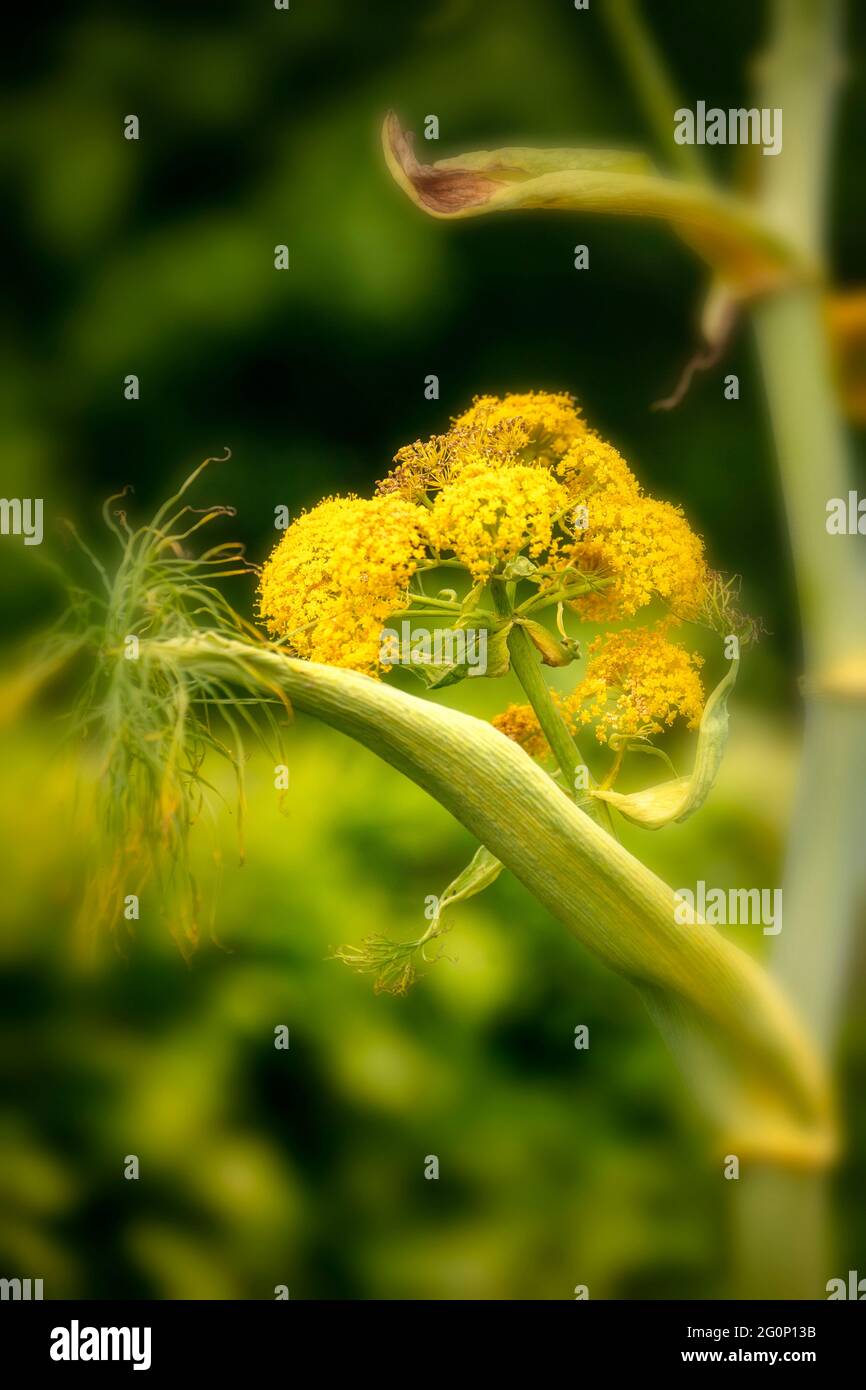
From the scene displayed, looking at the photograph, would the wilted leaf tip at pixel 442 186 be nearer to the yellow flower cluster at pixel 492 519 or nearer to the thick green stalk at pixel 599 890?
the yellow flower cluster at pixel 492 519

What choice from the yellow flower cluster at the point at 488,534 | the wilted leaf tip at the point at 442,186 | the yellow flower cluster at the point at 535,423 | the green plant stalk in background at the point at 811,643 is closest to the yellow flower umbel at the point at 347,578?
the yellow flower cluster at the point at 488,534

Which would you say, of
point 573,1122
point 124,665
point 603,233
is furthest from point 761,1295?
point 603,233

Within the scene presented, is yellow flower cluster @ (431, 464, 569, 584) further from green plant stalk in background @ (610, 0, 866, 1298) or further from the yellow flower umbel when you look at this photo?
green plant stalk in background @ (610, 0, 866, 1298)

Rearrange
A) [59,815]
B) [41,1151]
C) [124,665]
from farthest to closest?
[41,1151] → [59,815] → [124,665]

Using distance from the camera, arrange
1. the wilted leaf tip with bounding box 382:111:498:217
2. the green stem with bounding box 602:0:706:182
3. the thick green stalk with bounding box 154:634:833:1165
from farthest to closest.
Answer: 1. the green stem with bounding box 602:0:706:182
2. the wilted leaf tip with bounding box 382:111:498:217
3. the thick green stalk with bounding box 154:634:833:1165

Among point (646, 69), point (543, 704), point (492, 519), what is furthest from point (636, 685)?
point (646, 69)

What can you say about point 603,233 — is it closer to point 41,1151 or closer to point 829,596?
point 829,596

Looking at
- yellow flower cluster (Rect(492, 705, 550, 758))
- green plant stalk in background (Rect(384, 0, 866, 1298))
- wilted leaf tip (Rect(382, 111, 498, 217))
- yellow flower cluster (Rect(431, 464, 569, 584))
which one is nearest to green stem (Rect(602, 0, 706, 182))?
green plant stalk in background (Rect(384, 0, 866, 1298))
